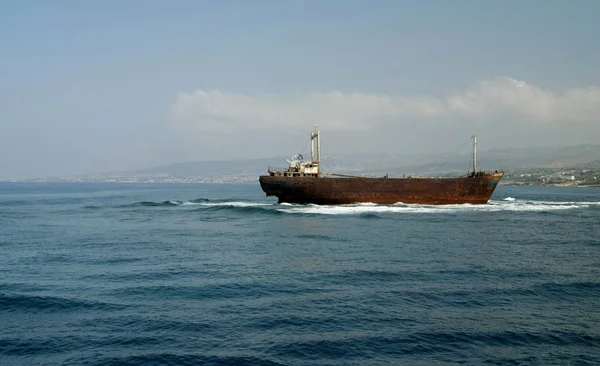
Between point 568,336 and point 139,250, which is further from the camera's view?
point 139,250

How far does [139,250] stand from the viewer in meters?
36.5

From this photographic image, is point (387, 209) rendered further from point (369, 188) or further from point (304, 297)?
point (304, 297)

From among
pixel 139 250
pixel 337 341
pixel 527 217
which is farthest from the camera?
pixel 527 217

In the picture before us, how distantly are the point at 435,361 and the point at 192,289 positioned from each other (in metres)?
13.2

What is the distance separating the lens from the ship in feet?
228

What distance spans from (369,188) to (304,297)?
49.5 meters

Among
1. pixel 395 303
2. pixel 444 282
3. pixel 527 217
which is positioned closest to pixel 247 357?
pixel 395 303

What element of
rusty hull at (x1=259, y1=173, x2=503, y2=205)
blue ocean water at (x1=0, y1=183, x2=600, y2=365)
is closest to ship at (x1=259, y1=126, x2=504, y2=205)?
rusty hull at (x1=259, y1=173, x2=503, y2=205)

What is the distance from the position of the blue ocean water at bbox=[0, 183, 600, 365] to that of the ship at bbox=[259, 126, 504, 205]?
23.8 m

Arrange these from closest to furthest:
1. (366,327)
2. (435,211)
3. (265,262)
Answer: (366,327) < (265,262) < (435,211)

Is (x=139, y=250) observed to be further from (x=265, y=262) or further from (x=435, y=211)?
(x=435, y=211)

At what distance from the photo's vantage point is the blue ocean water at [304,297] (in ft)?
53.5

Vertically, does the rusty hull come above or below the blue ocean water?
above

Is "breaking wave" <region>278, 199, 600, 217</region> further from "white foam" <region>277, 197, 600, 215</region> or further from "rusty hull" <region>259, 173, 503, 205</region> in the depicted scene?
"rusty hull" <region>259, 173, 503, 205</region>
